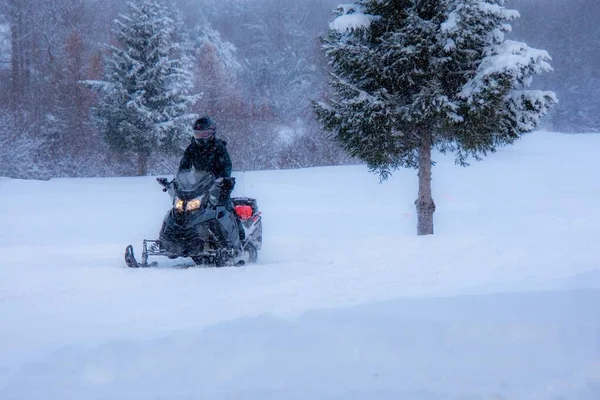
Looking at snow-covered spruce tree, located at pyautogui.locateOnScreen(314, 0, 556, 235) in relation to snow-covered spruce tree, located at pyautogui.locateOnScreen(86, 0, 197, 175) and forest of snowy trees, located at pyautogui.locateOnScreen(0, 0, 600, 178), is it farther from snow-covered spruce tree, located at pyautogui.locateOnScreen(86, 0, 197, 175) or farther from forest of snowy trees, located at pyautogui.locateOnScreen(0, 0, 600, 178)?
snow-covered spruce tree, located at pyautogui.locateOnScreen(86, 0, 197, 175)

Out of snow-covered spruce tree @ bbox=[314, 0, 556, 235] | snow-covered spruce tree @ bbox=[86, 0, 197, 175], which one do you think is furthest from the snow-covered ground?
snow-covered spruce tree @ bbox=[86, 0, 197, 175]

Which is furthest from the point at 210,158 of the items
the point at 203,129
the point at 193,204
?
the point at 193,204

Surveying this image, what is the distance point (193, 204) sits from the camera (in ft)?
24.4

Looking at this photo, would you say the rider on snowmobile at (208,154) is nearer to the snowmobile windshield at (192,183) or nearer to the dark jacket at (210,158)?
the dark jacket at (210,158)

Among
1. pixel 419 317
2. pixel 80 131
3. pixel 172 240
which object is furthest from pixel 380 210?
pixel 80 131

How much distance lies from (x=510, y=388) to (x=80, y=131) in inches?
1482

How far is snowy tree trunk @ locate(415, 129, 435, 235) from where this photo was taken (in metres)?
11.4

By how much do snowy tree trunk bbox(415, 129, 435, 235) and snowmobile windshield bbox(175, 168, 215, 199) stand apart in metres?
4.93

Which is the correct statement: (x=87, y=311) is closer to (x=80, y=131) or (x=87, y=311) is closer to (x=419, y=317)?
(x=419, y=317)

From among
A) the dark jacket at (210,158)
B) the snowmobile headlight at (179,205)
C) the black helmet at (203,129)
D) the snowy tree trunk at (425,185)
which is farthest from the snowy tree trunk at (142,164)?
the snowmobile headlight at (179,205)

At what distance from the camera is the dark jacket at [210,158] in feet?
26.7

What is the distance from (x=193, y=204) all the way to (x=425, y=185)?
540cm

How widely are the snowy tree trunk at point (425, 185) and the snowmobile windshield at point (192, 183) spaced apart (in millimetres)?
4933

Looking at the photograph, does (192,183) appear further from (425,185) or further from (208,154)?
(425,185)
